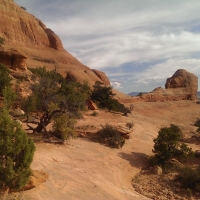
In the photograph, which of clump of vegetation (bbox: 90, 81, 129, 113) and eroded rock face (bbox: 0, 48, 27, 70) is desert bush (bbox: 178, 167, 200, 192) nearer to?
clump of vegetation (bbox: 90, 81, 129, 113)

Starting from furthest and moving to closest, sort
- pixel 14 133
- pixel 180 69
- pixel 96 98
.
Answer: pixel 180 69 < pixel 96 98 < pixel 14 133

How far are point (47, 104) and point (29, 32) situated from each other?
46.9 meters

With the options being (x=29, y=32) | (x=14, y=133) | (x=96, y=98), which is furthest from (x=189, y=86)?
(x=14, y=133)

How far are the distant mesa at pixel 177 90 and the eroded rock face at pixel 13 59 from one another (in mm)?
26062

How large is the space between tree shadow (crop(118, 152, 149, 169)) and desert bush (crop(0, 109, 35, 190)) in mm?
7137

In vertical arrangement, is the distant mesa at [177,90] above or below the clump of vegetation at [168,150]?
above

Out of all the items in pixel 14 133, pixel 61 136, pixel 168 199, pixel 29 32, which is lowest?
pixel 168 199

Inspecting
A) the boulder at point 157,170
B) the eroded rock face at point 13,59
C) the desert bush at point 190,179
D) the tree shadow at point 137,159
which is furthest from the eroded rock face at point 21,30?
the desert bush at point 190,179

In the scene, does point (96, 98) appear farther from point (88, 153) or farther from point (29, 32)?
point (29, 32)

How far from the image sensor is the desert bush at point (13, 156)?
517cm

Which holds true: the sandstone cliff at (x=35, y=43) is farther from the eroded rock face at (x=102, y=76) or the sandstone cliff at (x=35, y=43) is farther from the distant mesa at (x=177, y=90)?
the distant mesa at (x=177, y=90)

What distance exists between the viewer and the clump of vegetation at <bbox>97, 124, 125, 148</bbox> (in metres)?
13.4

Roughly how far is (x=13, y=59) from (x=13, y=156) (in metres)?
24.5

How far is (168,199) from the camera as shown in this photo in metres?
8.01
